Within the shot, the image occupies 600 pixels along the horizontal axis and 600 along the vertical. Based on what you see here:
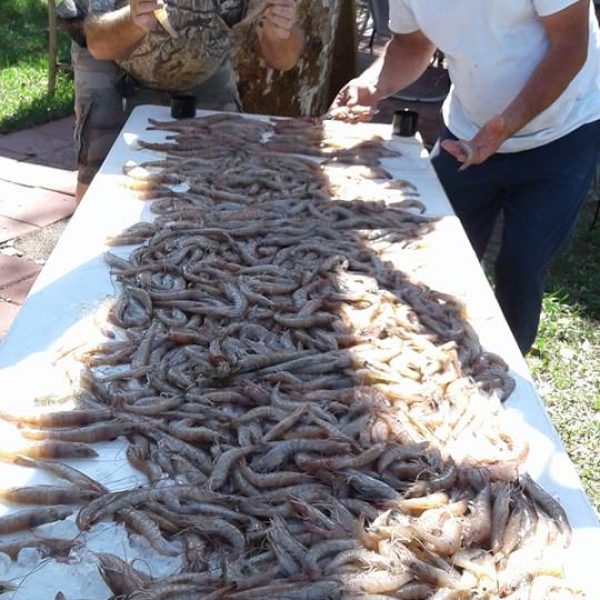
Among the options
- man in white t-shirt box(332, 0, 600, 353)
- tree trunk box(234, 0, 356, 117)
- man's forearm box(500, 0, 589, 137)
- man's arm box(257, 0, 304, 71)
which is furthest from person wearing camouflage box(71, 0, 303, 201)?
tree trunk box(234, 0, 356, 117)

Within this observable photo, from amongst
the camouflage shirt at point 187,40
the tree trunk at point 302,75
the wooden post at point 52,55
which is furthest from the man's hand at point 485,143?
the wooden post at point 52,55

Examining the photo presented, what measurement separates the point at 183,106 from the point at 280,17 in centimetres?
49

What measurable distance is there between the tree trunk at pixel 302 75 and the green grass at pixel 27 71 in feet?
6.05

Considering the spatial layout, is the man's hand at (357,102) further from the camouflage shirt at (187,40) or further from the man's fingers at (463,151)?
the man's fingers at (463,151)

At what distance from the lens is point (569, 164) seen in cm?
315

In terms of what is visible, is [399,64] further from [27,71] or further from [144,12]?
[27,71]

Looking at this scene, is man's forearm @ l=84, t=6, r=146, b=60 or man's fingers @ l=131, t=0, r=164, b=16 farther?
man's forearm @ l=84, t=6, r=146, b=60

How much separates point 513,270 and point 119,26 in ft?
4.74

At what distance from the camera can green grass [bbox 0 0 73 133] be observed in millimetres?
6423

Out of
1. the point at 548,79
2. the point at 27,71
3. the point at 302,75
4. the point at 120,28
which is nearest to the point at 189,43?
the point at 120,28

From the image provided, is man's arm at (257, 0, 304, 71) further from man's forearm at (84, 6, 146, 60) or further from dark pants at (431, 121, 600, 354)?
dark pants at (431, 121, 600, 354)

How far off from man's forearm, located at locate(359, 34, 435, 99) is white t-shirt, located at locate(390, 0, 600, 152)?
37 cm

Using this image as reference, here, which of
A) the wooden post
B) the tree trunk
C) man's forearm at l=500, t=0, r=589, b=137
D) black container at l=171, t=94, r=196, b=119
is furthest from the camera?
the wooden post

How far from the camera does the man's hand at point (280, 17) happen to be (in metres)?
3.36
